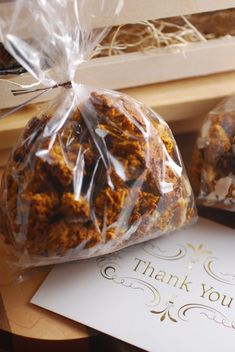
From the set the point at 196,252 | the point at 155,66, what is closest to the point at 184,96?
the point at 155,66

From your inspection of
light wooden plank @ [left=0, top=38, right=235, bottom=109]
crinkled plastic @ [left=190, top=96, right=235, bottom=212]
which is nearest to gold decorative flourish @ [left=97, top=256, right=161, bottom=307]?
crinkled plastic @ [left=190, top=96, right=235, bottom=212]

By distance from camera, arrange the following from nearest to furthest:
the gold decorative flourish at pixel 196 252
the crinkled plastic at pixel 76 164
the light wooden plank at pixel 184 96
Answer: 1. the crinkled plastic at pixel 76 164
2. the gold decorative flourish at pixel 196 252
3. the light wooden plank at pixel 184 96

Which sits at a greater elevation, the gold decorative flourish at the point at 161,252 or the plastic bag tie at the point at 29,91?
the plastic bag tie at the point at 29,91

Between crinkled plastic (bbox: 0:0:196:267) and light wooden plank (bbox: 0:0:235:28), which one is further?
light wooden plank (bbox: 0:0:235:28)

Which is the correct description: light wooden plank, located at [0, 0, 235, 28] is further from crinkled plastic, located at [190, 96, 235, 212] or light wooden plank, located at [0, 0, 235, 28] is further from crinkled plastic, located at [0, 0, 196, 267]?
crinkled plastic, located at [190, 96, 235, 212]

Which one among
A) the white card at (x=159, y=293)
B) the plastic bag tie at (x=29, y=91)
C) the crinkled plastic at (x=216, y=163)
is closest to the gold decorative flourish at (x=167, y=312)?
the white card at (x=159, y=293)

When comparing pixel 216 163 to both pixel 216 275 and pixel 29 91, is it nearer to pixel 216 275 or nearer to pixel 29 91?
pixel 216 275

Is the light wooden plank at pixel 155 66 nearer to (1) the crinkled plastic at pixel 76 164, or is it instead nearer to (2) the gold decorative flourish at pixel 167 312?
(1) the crinkled plastic at pixel 76 164
